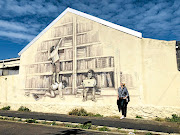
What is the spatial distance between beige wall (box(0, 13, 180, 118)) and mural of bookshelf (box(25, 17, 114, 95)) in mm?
410

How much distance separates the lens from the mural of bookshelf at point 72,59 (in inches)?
351

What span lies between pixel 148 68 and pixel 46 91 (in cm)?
674

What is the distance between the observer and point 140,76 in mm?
7871

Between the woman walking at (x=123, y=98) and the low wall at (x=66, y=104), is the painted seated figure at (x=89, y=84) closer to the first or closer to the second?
the low wall at (x=66, y=104)

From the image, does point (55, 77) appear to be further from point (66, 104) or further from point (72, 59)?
point (66, 104)

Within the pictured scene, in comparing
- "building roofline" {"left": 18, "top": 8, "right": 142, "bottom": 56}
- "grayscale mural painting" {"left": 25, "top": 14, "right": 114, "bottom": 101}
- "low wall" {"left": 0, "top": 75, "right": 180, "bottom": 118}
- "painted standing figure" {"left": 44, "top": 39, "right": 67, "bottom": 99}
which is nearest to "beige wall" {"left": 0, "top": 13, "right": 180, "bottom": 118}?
"low wall" {"left": 0, "top": 75, "right": 180, "bottom": 118}

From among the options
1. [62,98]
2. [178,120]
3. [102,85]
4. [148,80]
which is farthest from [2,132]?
[178,120]

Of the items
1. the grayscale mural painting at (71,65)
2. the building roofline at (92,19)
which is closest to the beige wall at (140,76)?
the building roofline at (92,19)

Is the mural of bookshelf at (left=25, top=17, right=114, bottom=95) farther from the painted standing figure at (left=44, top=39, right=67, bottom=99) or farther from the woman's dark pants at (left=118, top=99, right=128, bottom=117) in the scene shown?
the woman's dark pants at (left=118, top=99, right=128, bottom=117)

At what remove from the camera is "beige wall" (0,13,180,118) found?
23.9 ft

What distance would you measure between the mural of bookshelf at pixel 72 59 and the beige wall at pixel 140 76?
410mm

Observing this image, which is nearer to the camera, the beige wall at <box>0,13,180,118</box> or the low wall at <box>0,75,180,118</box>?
the beige wall at <box>0,13,180,118</box>

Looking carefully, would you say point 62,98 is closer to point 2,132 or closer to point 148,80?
point 2,132

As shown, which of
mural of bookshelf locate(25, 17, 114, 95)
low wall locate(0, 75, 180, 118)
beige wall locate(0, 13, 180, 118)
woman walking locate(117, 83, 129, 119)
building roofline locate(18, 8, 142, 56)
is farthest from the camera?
mural of bookshelf locate(25, 17, 114, 95)
